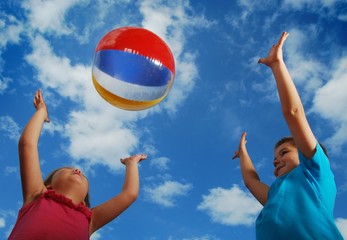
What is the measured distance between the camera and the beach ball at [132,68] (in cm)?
344

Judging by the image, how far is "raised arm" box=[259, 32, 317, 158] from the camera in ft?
7.97

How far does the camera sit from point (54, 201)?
289cm

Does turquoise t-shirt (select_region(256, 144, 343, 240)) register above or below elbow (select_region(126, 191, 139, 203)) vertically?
below

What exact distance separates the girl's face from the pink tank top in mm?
190

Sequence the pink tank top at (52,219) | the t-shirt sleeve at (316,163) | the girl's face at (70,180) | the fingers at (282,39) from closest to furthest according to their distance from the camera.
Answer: the t-shirt sleeve at (316,163)
the pink tank top at (52,219)
the fingers at (282,39)
the girl's face at (70,180)

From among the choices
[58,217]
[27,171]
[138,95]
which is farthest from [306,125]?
[27,171]

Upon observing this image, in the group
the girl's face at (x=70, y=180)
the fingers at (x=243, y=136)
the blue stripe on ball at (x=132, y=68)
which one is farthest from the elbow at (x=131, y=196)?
the fingers at (x=243, y=136)

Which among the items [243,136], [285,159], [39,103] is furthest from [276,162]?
[39,103]

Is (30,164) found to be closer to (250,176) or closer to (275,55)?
(250,176)

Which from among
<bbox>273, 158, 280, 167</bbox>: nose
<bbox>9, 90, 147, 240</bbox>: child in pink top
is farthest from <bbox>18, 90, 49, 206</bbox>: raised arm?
<bbox>273, 158, 280, 167</bbox>: nose

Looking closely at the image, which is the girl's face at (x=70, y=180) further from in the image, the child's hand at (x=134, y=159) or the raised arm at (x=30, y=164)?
the child's hand at (x=134, y=159)

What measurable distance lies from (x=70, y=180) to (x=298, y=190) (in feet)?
6.17

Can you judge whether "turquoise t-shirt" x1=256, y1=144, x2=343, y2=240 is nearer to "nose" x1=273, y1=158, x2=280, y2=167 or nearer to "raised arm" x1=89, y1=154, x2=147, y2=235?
"nose" x1=273, y1=158, x2=280, y2=167

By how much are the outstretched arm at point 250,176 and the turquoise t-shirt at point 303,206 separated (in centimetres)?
53
